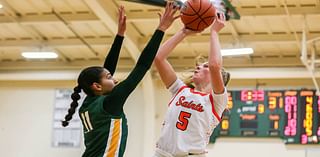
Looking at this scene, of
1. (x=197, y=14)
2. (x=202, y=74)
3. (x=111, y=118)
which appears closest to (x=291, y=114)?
(x=197, y=14)

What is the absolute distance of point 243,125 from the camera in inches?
421

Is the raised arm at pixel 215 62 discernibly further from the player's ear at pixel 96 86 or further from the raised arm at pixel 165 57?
the player's ear at pixel 96 86

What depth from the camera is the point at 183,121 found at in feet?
11.3

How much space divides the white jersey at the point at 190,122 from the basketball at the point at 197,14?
0.51 m

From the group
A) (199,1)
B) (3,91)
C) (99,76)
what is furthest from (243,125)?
(99,76)

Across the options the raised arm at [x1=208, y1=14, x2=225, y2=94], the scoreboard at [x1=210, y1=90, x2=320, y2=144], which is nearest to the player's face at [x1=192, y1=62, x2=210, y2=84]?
the raised arm at [x1=208, y1=14, x2=225, y2=94]

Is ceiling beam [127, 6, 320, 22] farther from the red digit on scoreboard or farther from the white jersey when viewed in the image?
the white jersey

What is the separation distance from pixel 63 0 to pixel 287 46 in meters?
4.48

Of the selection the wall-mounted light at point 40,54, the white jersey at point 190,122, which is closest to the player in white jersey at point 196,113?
the white jersey at point 190,122

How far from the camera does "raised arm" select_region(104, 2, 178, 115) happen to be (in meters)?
2.84

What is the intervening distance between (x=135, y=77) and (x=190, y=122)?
704 millimetres

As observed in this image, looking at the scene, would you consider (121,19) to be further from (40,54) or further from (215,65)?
(40,54)

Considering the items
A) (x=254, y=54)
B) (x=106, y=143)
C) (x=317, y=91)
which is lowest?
(x=106, y=143)

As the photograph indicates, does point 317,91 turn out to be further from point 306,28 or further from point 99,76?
point 99,76
